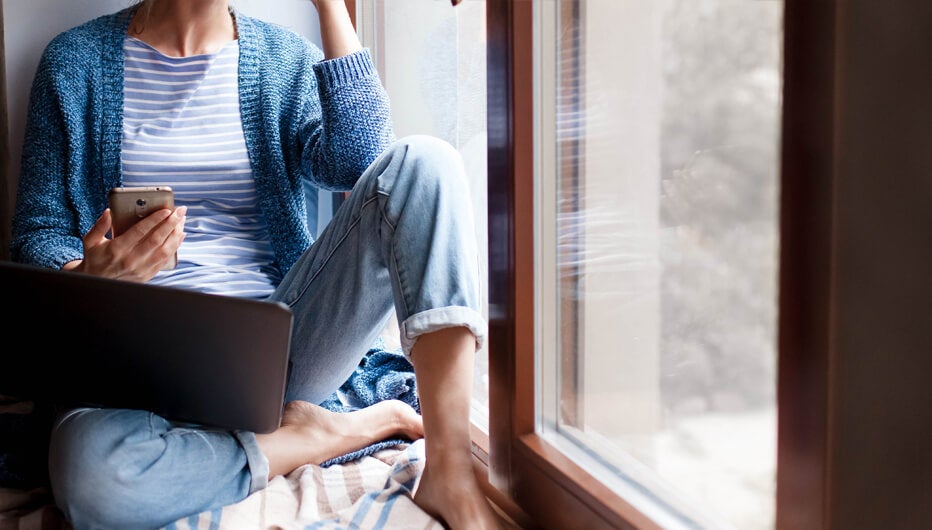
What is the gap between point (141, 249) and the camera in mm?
1114

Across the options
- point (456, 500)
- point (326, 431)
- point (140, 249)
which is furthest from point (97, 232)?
point (456, 500)

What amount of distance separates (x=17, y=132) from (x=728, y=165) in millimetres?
1413

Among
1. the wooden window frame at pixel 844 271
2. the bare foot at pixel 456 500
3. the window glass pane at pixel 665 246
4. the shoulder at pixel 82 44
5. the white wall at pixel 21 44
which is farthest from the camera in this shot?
the white wall at pixel 21 44

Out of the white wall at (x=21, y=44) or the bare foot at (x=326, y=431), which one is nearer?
the bare foot at (x=326, y=431)

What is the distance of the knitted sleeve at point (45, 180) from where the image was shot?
1353mm

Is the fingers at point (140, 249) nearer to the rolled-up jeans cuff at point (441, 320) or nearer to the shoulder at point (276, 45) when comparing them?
the rolled-up jeans cuff at point (441, 320)

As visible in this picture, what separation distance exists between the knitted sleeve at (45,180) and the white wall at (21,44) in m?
0.18

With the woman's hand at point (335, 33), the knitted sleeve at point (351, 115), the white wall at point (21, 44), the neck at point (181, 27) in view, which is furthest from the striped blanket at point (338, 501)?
the white wall at point (21, 44)

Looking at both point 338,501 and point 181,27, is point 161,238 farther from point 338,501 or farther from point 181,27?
point 181,27

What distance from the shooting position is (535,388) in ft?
3.59

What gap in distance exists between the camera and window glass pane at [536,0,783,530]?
673 millimetres

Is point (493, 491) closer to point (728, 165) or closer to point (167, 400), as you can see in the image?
point (167, 400)

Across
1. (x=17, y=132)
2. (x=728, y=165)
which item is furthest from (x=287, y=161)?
(x=728, y=165)

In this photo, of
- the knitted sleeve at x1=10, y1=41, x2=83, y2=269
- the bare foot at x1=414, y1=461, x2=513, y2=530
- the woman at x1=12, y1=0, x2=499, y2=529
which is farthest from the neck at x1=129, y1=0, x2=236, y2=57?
the bare foot at x1=414, y1=461, x2=513, y2=530
